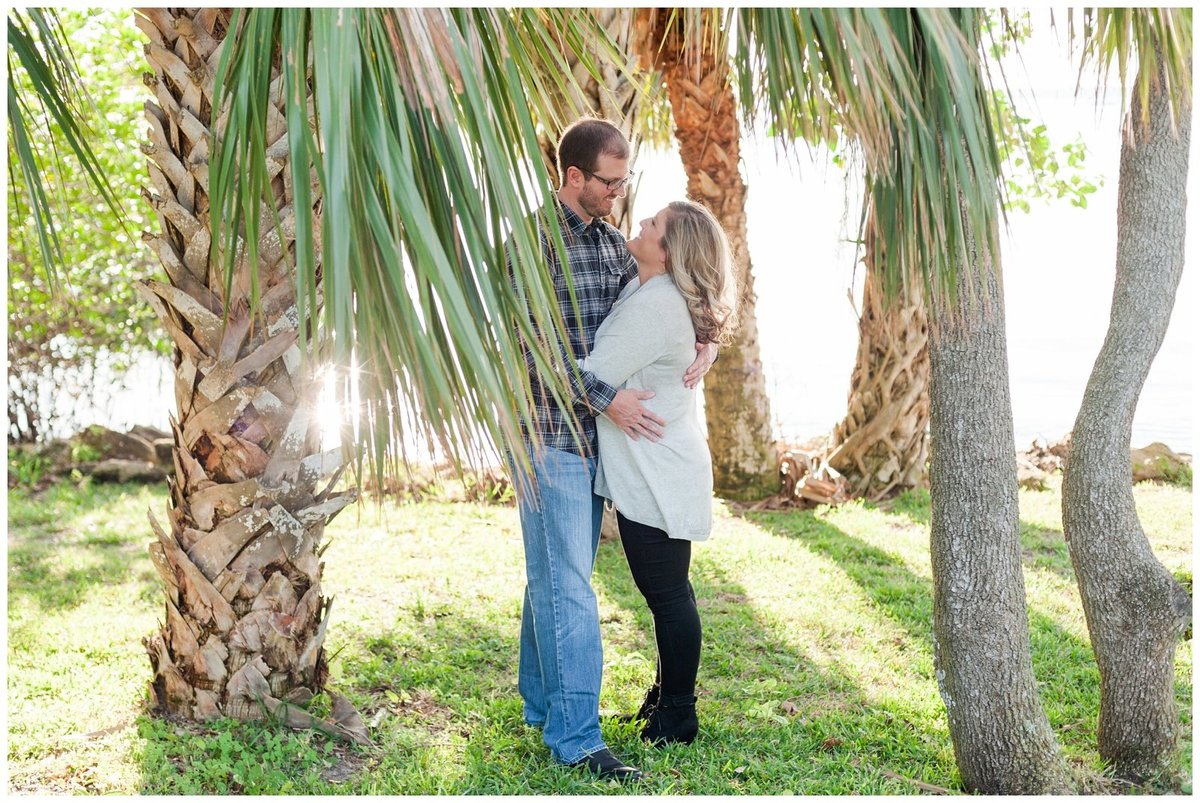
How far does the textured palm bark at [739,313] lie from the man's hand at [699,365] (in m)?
2.97

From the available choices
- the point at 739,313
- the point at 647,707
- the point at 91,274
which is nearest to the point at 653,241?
the point at 647,707

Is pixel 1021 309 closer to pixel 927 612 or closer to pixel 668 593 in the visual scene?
pixel 927 612

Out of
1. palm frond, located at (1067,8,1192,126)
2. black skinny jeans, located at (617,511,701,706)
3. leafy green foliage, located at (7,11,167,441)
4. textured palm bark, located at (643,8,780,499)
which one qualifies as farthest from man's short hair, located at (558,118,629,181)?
leafy green foliage, located at (7,11,167,441)

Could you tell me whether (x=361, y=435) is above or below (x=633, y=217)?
below

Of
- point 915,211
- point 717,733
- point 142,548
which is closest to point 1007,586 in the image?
point 717,733

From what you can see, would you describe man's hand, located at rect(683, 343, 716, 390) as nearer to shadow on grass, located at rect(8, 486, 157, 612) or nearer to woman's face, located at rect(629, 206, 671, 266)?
woman's face, located at rect(629, 206, 671, 266)

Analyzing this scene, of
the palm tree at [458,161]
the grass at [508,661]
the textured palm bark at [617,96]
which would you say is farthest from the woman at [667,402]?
the textured palm bark at [617,96]

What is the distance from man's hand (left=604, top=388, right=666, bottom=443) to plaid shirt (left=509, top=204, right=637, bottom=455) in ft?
0.09

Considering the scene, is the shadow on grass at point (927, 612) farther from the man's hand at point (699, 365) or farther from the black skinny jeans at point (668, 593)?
the man's hand at point (699, 365)

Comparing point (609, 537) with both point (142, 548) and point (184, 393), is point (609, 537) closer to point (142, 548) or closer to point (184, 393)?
point (142, 548)

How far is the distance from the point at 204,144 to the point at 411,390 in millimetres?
1466

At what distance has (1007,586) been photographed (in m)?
2.91

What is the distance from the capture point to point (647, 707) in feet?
11.0

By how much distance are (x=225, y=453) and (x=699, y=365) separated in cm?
146
